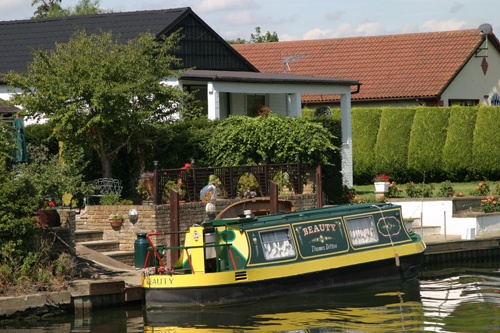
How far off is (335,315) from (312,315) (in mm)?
433

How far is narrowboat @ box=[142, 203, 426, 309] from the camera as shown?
20.9m

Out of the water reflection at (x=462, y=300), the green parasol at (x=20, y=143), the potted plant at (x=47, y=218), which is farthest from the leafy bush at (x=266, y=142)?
the potted plant at (x=47, y=218)

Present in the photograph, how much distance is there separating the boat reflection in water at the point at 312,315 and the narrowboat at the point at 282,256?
249 millimetres

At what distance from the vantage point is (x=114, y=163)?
28.3 m

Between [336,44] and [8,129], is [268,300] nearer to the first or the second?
[8,129]

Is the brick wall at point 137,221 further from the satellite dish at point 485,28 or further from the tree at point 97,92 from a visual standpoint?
the satellite dish at point 485,28

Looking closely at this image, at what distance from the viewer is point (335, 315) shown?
20.2 m

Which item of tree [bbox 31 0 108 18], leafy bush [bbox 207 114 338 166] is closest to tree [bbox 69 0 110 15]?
tree [bbox 31 0 108 18]

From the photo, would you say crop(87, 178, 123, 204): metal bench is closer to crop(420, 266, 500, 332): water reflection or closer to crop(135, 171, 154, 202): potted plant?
crop(135, 171, 154, 202): potted plant

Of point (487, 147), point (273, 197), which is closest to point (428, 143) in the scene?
point (487, 147)

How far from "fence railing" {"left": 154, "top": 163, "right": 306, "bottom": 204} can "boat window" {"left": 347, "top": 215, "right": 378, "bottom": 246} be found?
3.71 meters

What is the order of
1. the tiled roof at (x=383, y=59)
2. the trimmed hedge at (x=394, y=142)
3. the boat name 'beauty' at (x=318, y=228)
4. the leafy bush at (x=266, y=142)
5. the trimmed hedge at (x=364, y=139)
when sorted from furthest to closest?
the tiled roof at (x=383, y=59) < the trimmed hedge at (x=364, y=139) < the trimmed hedge at (x=394, y=142) < the leafy bush at (x=266, y=142) < the boat name 'beauty' at (x=318, y=228)

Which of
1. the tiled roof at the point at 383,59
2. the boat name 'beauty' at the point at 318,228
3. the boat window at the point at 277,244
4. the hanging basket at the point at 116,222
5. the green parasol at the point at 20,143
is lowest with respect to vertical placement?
the boat window at the point at 277,244

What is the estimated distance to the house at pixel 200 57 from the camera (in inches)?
1284
